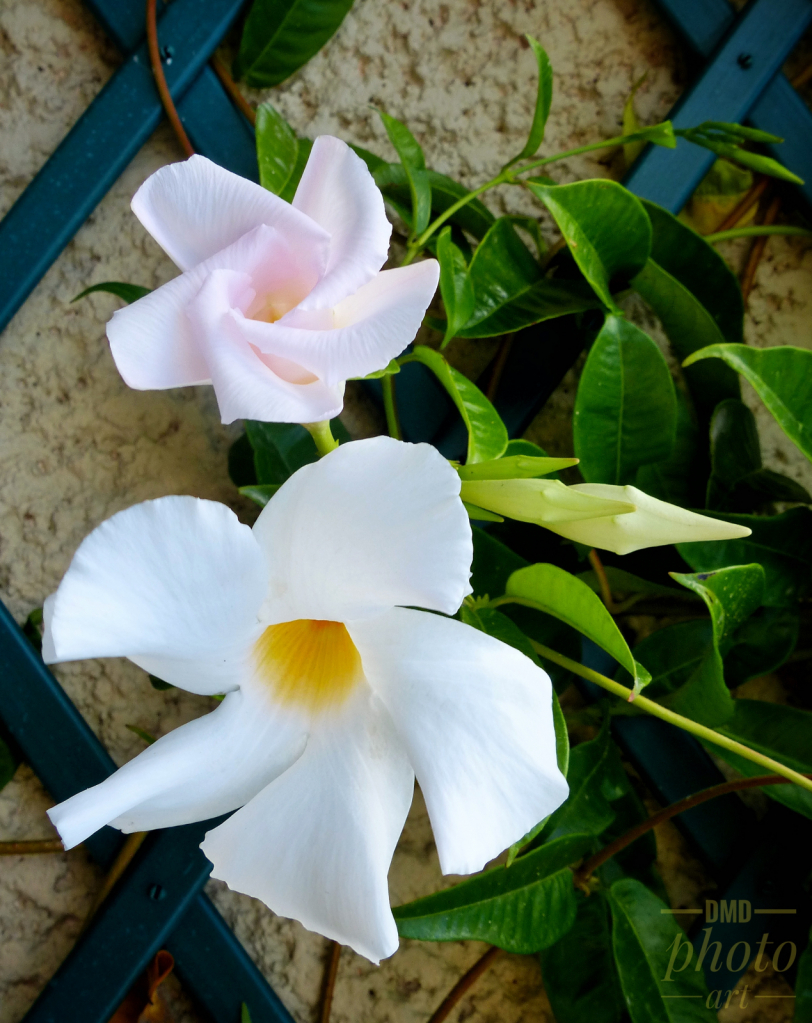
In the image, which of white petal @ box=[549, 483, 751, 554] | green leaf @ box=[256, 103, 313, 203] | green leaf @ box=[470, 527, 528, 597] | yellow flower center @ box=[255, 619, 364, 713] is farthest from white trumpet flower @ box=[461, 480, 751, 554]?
green leaf @ box=[256, 103, 313, 203]

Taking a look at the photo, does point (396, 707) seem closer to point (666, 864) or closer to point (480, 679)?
point (480, 679)

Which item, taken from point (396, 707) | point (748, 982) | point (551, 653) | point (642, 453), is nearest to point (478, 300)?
point (642, 453)

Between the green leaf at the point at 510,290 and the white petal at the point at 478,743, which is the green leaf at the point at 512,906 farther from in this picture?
the green leaf at the point at 510,290

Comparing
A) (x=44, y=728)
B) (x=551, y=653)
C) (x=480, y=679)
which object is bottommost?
(x=44, y=728)

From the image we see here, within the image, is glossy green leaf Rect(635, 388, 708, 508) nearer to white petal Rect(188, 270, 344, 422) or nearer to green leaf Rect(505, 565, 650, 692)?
green leaf Rect(505, 565, 650, 692)

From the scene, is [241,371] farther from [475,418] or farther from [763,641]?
[763,641]
